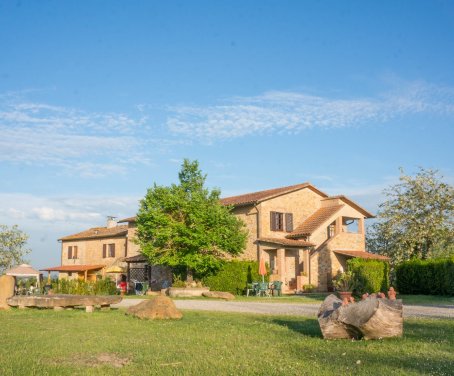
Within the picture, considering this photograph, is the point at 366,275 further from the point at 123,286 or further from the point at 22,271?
the point at 22,271

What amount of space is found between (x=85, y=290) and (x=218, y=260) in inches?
329

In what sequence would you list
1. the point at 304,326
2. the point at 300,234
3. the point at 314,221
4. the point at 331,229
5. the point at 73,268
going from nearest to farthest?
the point at 304,326 → the point at 300,234 → the point at 314,221 → the point at 331,229 → the point at 73,268

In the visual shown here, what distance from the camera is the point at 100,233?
155 ft

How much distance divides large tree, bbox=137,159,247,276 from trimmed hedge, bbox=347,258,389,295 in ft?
25.2

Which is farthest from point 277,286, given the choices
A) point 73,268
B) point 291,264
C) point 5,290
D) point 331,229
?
point 73,268

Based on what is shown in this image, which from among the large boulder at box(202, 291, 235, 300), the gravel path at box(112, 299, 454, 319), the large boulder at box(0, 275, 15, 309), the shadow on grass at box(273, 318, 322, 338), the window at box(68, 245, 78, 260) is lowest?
the large boulder at box(202, 291, 235, 300)

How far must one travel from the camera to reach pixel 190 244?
98.6ft

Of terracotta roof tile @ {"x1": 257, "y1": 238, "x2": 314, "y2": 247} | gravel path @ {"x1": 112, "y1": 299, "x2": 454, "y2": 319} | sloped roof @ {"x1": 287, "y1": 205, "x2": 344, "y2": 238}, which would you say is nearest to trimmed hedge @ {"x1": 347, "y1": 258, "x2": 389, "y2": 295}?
terracotta roof tile @ {"x1": 257, "y1": 238, "x2": 314, "y2": 247}

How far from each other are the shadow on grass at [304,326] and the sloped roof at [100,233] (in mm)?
32259

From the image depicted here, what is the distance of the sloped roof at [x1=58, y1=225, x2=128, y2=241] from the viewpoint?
44594 millimetres

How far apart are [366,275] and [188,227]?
1086 centimetres

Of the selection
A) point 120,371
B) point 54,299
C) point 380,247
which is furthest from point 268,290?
point 120,371

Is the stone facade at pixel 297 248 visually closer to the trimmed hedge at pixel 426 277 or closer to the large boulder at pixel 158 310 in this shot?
the trimmed hedge at pixel 426 277

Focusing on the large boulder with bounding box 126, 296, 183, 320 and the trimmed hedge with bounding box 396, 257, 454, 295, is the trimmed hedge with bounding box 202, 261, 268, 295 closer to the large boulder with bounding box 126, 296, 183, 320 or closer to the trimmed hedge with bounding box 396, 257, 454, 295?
the trimmed hedge with bounding box 396, 257, 454, 295
